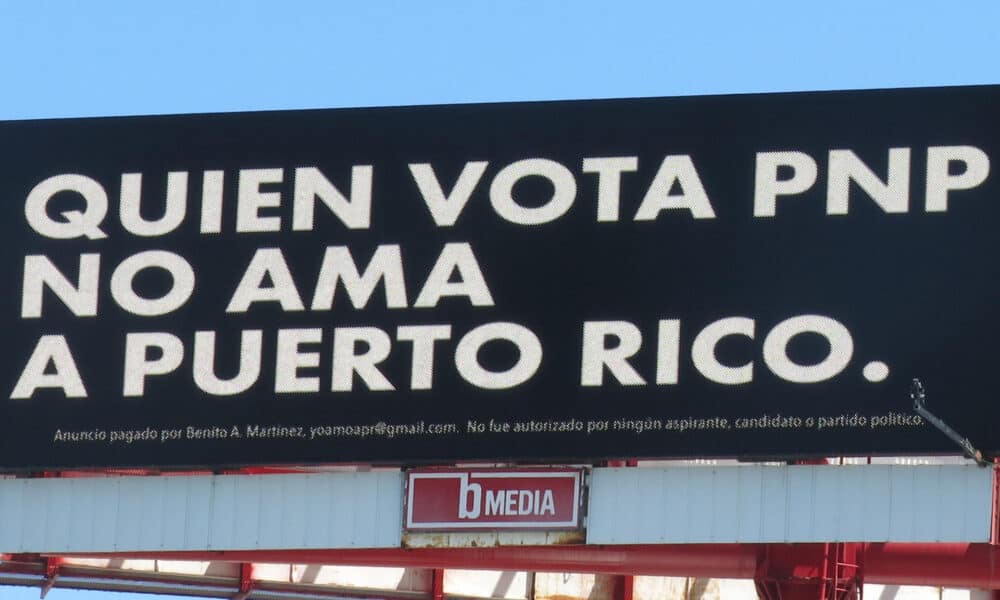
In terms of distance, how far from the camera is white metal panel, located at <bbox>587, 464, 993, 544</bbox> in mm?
25078

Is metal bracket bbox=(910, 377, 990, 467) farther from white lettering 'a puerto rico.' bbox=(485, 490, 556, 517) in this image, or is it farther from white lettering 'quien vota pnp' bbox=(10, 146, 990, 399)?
white lettering 'a puerto rico.' bbox=(485, 490, 556, 517)

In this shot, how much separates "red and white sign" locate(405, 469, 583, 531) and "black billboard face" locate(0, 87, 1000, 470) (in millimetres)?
233

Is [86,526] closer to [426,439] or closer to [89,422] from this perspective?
[89,422]

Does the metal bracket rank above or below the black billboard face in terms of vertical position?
below

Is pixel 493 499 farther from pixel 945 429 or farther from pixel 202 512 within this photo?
pixel 945 429

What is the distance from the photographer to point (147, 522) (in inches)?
1049

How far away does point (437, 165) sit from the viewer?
88.7ft

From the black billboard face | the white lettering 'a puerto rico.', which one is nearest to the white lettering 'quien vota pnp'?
the black billboard face

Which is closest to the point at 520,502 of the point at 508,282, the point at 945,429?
the point at 508,282

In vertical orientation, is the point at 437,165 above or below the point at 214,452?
above

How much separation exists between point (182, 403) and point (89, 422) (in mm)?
929

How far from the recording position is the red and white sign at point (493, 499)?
84.7ft

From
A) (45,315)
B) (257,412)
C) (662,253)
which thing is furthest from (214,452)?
(662,253)

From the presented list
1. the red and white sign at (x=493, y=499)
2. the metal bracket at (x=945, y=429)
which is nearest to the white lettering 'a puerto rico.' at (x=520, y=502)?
the red and white sign at (x=493, y=499)
